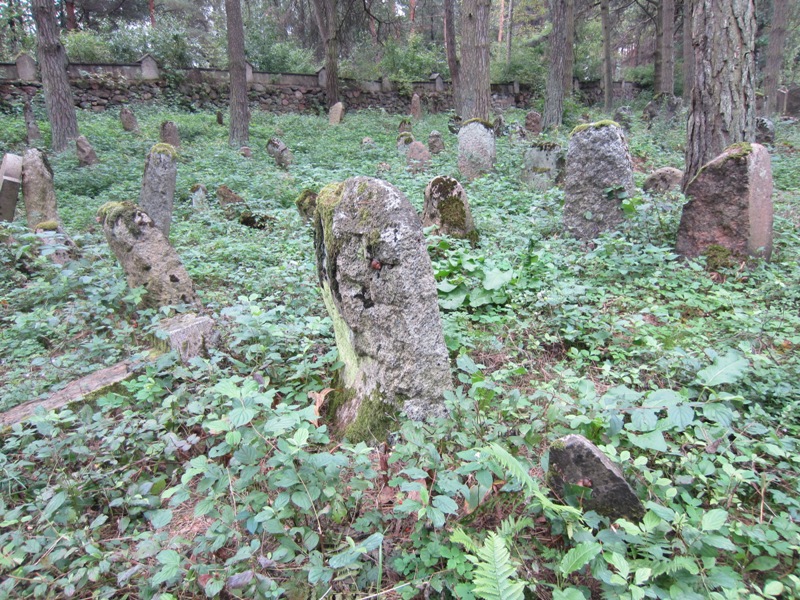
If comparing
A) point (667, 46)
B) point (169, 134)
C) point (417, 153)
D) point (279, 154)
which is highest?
point (667, 46)

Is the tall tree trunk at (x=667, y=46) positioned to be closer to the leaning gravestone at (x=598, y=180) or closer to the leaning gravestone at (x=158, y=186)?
the leaning gravestone at (x=598, y=180)

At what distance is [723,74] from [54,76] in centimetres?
1271

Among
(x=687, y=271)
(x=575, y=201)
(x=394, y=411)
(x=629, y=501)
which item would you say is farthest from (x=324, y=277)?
(x=575, y=201)

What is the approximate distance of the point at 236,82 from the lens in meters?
12.3

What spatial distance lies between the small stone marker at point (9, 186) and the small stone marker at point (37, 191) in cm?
14

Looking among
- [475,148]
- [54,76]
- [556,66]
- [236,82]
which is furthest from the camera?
[556,66]

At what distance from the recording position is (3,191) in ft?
19.2

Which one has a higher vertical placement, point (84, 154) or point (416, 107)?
point (416, 107)

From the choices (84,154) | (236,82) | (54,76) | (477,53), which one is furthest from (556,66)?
(54,76)

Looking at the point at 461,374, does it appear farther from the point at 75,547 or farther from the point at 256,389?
the point at 75,547

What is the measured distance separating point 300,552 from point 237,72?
1315 centimetres

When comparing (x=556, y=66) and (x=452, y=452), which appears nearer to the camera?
(x=452, y=452)

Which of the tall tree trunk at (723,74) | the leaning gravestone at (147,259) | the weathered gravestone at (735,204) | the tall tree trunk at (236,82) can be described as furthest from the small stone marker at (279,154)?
the weathered gravestone at (735,204)

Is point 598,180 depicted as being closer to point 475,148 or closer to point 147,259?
point 475,148
